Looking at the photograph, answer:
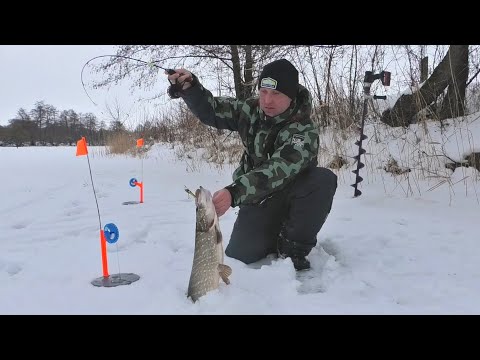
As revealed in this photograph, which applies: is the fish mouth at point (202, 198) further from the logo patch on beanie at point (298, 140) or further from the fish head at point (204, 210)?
the logo patch on beanie at point (298, 140)

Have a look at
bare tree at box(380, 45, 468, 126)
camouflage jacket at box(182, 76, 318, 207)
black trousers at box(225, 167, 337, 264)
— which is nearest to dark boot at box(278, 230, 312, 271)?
black trousers at box(225, 167, 337, 264)

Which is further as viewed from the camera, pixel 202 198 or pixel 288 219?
pixel 288 219

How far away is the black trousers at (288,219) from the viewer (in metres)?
2.46

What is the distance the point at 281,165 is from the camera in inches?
85.7

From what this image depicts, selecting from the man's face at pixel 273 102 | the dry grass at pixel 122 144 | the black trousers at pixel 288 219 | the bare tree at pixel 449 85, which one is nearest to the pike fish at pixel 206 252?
the black trousers at pixel 288 219

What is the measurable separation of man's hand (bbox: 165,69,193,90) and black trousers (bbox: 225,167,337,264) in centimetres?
90

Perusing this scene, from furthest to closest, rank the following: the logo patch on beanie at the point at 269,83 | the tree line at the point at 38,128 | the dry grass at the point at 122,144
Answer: the tree line at the point at 38,128 → the dry grass at the point at 122,144 → the logo patch on beanie at the point at 269,83

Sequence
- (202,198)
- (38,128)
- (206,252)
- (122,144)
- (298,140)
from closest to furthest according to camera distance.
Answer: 1. (202,198)
2. (206,252)
3. (298,140)
4. (122,144)
5. (38,128)

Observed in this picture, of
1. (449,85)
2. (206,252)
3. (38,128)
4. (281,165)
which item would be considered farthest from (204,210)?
(38,128)

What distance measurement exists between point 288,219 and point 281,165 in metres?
0.50

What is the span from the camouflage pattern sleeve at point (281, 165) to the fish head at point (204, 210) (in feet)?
0.61

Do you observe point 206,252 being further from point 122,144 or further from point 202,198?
point 122,144

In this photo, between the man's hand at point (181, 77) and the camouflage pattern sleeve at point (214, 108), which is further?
the camouflage pattern sleeve at point (214, 108)
